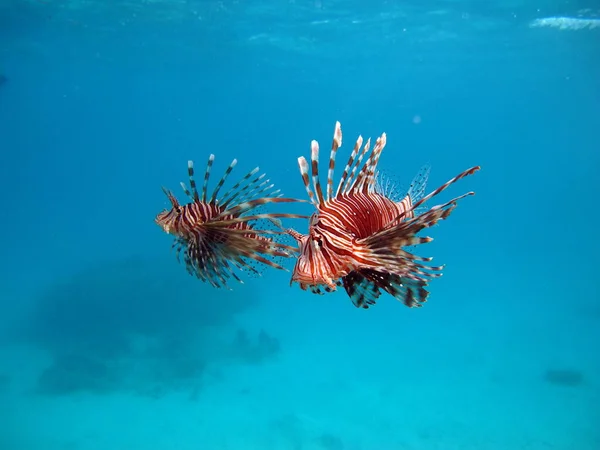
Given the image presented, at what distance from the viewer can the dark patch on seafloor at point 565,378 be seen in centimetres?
1719

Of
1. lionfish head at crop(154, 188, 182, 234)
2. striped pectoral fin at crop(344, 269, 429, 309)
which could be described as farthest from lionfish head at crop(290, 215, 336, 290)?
lionfish head at crop(154, 188, 182, 234)

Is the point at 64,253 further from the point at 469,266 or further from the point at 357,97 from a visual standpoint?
the point at 469,266

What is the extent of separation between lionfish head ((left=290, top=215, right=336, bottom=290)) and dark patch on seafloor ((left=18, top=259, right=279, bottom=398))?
14.6 metres

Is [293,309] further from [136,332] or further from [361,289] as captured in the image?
[361,289]

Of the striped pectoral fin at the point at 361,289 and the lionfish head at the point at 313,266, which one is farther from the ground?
the striped pectoral fin at the point at 361,289

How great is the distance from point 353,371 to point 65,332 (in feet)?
38.3

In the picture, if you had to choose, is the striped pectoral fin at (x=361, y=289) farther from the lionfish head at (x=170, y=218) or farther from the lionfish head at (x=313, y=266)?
the lionfish head at (x=170, y=218)

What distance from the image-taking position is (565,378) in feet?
57.1

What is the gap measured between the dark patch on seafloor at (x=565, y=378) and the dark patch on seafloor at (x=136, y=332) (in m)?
10.4

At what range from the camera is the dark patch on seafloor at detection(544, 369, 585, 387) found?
56.4ft

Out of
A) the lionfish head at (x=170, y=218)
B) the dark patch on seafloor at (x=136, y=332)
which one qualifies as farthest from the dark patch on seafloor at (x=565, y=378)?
the lionfish head at (x=170, y=218)

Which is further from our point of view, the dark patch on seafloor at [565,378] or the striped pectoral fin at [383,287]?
the dark patch on seafloor at [565,378]

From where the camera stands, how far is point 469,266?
4362cm

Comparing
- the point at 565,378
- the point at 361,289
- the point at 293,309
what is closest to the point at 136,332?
the point at 293,309
